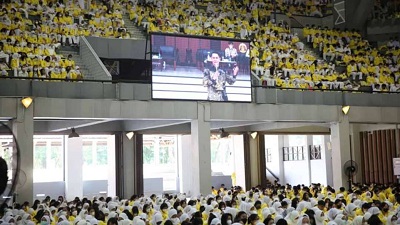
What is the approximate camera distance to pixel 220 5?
3831cm

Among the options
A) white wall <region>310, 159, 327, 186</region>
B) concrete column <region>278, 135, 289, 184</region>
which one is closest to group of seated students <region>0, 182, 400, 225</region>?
white wall <region>310, 159, 327, 186</region>

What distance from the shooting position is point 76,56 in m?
27.9

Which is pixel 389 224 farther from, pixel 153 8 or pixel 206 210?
pixel 153 8

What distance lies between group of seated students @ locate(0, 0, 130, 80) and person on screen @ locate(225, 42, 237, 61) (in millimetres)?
5842

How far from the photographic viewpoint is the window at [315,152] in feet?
139

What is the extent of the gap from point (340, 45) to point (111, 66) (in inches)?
554

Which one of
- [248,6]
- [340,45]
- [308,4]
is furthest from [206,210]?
→ [308,4]

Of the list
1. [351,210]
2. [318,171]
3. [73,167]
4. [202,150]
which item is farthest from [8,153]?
[318,171]

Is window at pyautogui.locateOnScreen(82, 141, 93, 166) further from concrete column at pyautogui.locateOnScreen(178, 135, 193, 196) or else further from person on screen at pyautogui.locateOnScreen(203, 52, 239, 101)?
person on screen at pyautogui.locateOnScreen(203, 52, 239, 101)

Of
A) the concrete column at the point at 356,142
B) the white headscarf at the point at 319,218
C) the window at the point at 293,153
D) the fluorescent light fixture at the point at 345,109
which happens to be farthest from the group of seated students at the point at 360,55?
the white headscarf at the point at 319,218

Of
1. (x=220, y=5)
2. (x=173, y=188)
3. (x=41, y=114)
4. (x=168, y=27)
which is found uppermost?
(x=220, y=5)

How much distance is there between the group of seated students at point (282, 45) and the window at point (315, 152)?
8281 millimetres

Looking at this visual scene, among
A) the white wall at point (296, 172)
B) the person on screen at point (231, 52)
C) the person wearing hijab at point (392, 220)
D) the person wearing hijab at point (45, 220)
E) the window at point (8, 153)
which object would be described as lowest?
the person wearing hijab at point (392, 220)

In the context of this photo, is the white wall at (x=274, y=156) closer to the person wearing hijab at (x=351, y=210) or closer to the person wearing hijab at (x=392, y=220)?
the person wearing hijab at (x=351, y=210)
